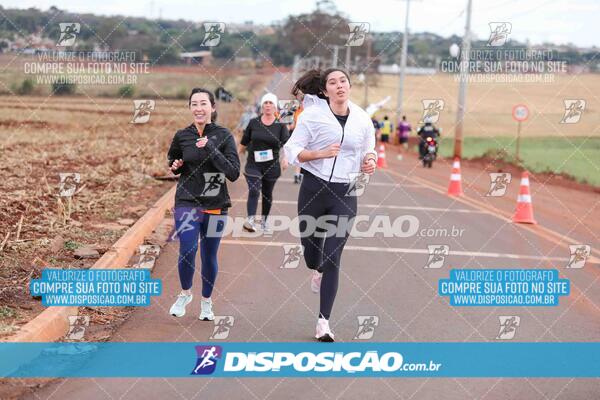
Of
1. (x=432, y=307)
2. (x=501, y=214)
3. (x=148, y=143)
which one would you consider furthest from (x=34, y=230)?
(x=148, y=143)

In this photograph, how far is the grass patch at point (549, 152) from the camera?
32.1 m

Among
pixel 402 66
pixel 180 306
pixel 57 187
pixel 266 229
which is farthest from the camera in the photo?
pixel 402 66

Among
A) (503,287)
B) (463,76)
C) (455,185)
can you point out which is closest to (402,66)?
(463,76)

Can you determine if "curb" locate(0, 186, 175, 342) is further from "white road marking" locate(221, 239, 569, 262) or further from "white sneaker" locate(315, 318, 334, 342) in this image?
"white sneaker" locate(315, 318, 334, 342)

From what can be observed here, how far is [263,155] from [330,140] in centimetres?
559

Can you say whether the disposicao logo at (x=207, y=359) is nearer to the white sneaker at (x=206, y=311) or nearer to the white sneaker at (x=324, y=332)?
the white sneaker at (x=324, y=332)

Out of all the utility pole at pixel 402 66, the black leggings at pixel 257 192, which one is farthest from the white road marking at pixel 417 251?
the utility pole at pixel 402 66

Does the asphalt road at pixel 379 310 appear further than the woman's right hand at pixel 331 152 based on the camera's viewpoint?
No

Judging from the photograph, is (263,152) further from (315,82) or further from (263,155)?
(315,82)

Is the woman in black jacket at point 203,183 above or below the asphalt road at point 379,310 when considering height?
above

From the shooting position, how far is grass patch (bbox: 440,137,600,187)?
32.1 m

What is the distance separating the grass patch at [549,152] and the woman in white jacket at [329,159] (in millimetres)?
21258

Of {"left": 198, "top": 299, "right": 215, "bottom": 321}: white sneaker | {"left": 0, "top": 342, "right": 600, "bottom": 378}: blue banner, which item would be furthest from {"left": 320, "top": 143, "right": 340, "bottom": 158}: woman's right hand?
{"left": 198, "top": 299, "right": 215, "bottom": 321}: white sneaker

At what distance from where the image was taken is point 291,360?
23.8 ft
